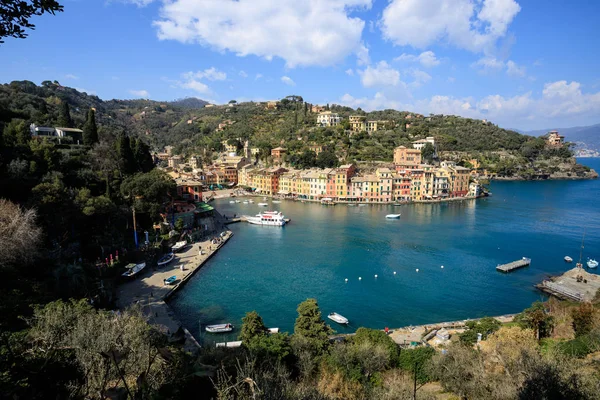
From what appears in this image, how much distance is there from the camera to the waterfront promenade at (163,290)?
11.9 m

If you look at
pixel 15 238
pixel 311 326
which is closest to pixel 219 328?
pixel 311 326

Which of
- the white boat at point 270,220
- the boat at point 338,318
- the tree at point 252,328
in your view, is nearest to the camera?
the tree at point 252,328

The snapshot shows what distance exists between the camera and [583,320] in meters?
9.93

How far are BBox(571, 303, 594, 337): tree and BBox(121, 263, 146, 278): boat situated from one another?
16678mm

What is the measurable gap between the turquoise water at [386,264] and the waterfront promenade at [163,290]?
19.6 inches

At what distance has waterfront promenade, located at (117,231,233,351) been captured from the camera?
469 inches

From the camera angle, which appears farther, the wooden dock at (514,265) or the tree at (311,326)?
the wooden dock at (514,265)

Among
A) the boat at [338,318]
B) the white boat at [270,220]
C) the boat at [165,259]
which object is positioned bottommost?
the boat at [338,318]

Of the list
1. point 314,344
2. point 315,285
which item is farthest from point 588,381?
point 315,285

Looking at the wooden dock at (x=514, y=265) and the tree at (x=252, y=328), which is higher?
the tree at (x=252, y=328)

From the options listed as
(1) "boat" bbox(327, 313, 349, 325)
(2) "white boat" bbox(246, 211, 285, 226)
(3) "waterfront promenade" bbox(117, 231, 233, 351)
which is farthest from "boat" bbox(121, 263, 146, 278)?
(2) "white boat" bbox(246, 211, 285, 226)

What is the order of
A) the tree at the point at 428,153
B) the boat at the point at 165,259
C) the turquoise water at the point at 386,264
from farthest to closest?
the tree at the point at 428,153 → the boat at the point at 165,259 → the turquoise water at the point at 386,264

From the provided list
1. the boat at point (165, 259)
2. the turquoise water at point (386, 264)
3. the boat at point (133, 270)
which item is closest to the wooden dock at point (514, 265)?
the turquoise water at point (386, 264)

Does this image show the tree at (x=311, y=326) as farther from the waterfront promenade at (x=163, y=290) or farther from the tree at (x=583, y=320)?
the tree at (x=583, y=320)
